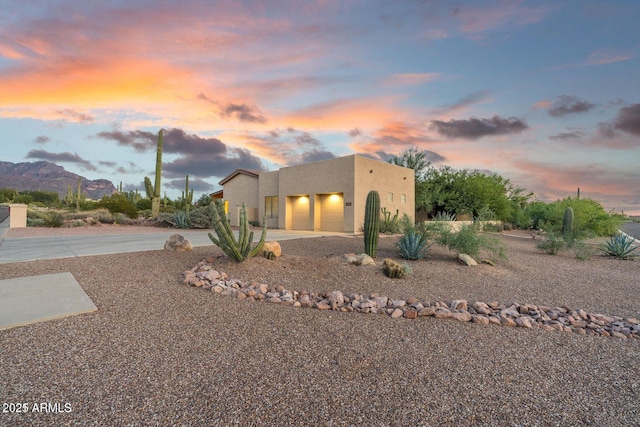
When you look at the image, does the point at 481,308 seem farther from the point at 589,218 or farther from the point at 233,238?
the point at 589,218

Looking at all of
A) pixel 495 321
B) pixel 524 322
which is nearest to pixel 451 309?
pixel 495 321

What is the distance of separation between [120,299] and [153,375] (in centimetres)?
259

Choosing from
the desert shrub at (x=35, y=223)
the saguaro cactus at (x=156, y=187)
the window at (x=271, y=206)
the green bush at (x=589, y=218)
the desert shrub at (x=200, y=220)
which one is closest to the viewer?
the desert shrub at (x=35, y=223)

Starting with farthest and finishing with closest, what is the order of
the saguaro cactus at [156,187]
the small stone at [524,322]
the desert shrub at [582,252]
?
1. the saguaro cactus at [156,187]
2. the desert shrub at [582,252]
3. the small stone at [524,322]

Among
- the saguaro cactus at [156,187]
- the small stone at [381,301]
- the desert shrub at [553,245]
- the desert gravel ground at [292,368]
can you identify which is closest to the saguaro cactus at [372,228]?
the desert gravel ground at [292,368]

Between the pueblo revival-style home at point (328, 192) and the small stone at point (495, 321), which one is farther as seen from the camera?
the pueblo revival-style home at point (328, 192)

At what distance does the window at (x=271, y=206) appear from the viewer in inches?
910

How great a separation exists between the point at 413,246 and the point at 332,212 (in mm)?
11145

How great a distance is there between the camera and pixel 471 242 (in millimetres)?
8594

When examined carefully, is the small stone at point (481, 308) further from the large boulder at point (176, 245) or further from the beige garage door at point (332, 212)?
the beige garage door at point (332, 212)

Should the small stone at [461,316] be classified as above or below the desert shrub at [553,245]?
below

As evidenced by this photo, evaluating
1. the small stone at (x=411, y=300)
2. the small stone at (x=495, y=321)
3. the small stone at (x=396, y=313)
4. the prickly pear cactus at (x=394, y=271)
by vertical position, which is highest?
the prickly pear cactus at (x=394, y=271)

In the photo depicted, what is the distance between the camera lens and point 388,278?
262 inches

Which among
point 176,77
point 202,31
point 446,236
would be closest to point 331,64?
point 202,31
